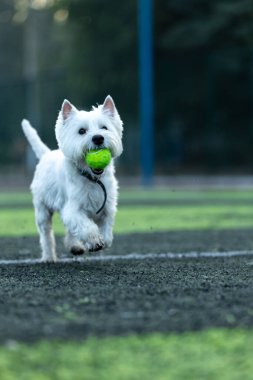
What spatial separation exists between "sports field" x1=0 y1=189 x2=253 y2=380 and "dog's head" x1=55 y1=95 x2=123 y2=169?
35.8 inches

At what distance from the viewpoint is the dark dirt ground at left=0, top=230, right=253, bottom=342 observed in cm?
468

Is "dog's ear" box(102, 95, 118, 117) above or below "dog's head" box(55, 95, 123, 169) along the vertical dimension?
above

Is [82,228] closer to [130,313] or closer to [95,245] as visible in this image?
[95,245]

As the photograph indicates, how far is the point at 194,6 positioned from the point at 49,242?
2717cm

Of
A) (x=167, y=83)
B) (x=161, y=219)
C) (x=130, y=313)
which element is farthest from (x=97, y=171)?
(x=167, y=83)

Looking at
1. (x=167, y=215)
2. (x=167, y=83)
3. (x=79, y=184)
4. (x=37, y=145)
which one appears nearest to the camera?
(x=79, y=184)

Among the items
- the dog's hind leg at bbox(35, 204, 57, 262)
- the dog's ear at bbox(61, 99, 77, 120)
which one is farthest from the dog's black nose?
the dog's hind leg at bbox(35, 204, 57, 262)

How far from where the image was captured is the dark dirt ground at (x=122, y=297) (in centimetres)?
468

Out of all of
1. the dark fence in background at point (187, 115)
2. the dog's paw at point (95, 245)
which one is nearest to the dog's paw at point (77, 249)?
the dog's paw at point (95, 245)

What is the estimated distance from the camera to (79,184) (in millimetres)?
7914

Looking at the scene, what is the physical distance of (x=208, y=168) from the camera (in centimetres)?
2877

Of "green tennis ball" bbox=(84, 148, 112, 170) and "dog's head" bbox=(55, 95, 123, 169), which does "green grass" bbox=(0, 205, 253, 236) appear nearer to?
"dog's head" bbox=(55, 95, 123, 169)

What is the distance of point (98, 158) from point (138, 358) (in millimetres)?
3481

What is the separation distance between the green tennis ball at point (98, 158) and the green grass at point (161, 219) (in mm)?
4832
